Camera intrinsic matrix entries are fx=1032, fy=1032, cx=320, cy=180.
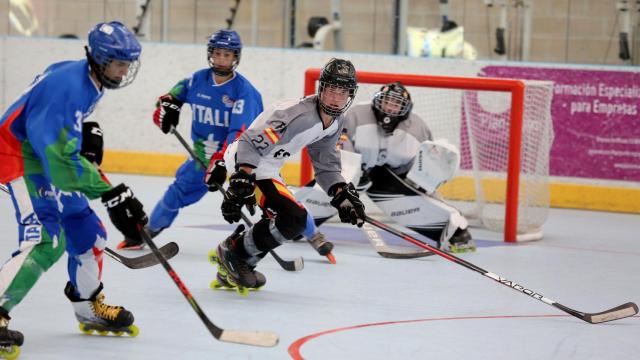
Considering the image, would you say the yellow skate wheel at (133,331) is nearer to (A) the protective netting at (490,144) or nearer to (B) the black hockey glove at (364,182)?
(B) the black hockey glove at (364,182)

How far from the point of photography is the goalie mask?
6.33 metres

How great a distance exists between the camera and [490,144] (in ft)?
26.5

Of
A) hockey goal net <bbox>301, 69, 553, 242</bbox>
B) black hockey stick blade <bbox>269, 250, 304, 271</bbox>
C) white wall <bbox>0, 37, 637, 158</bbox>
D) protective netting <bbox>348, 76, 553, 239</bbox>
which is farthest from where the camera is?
white wall <bbox>0, 37, 637, 158</bbox>

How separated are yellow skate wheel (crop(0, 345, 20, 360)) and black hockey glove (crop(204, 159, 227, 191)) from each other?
82.2 inches

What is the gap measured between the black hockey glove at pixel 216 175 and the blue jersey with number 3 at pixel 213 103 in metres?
0.23

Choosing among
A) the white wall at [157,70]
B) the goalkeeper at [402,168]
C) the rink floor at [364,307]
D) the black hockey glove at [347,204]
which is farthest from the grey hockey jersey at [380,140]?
the white wall at [157,70]

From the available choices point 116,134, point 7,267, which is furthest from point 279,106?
point 116,134

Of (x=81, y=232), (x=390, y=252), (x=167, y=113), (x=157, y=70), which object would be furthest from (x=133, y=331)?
(x=157, y=70)

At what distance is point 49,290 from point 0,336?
1.24m

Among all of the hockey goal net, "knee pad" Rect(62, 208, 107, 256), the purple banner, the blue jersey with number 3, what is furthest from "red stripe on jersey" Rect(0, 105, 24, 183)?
the purple banner

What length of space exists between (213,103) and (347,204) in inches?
58.0

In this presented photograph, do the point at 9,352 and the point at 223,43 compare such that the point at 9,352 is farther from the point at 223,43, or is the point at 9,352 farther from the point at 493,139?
the point at 493,139

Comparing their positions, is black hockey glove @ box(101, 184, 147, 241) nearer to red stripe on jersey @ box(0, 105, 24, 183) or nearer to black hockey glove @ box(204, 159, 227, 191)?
red stripe on jersey @ box(0, 105, 24, 183)

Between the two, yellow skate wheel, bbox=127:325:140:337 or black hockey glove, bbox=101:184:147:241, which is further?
yellow skate wheel, bbox=127:325:140:337
